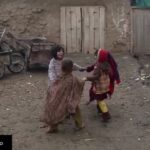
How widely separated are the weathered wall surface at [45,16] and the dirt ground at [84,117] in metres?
2.59

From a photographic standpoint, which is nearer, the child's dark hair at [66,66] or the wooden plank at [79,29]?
the child's dark hair at [66,66]

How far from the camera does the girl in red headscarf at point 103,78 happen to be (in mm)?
8204

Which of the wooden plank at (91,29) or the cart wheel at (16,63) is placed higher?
the wooden plank at (91,29)

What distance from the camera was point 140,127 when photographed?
8.04m

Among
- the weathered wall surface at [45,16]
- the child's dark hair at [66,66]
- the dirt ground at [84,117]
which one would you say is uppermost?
the weathered wall surface at [45,16]

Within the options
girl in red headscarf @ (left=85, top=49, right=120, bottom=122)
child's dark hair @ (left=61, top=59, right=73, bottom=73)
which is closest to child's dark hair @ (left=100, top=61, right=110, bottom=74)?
girl in red headscarf @ (left=85, top=49, right=120, bottom=122)

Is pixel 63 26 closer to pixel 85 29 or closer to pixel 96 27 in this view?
pixel 85 29

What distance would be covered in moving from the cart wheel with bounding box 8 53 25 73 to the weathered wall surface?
2.22m

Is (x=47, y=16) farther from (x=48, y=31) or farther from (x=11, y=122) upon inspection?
(x=11, y=122)

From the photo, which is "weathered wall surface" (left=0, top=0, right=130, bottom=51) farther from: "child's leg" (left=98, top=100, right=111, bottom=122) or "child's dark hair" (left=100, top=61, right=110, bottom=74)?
"child's leg" (left=98, top=100, right=111, bottom=122)

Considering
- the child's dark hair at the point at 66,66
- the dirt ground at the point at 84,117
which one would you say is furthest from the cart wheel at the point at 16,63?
the child's dark hair at the point at 66,66

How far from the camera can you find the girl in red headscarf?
8.20 meters

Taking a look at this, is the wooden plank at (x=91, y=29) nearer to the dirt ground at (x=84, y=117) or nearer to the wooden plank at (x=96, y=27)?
the wooden plank at (x=96, y=27)

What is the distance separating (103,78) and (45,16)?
5.59 m
